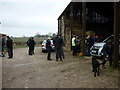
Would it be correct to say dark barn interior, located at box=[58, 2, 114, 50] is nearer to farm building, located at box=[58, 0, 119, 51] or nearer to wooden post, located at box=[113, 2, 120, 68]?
farm building, located at box=[58, 0, 119, 51]

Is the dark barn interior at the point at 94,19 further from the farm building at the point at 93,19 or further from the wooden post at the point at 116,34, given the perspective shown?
the wooden post at the point at 116,34

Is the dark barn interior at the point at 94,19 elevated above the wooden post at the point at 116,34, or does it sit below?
above

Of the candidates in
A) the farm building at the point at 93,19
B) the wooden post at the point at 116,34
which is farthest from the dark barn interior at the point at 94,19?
the wooden post at the point at 116,34

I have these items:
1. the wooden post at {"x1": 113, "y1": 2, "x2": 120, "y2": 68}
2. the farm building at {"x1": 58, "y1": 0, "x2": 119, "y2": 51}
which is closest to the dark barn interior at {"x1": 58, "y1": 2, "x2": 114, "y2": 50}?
the farm building at {"x1": 58, "y1": 0, "x2": 119, "y2": 51}

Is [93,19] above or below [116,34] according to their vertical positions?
above

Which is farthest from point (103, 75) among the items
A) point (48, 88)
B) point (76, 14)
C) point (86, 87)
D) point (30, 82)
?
→ point (76, 14)

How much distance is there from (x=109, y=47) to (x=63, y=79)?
10.3 ft

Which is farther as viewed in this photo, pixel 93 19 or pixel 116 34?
pixel 93 19

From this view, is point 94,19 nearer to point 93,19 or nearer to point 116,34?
point 93,19

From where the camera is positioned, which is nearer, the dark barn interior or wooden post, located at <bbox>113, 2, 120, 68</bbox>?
wooden post, located at <bbox>113, 2, 120, 68</bbox>

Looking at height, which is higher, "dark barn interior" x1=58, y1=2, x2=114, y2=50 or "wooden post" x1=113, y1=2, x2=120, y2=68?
"dark barn interior" x1=58, y1=2, x2=114, y2=50

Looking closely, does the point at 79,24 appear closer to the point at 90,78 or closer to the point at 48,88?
the point at 90,78

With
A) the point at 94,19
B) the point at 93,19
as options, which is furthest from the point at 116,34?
the point at 94,19

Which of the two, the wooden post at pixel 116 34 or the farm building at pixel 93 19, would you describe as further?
the farm building at pixel 93 19
